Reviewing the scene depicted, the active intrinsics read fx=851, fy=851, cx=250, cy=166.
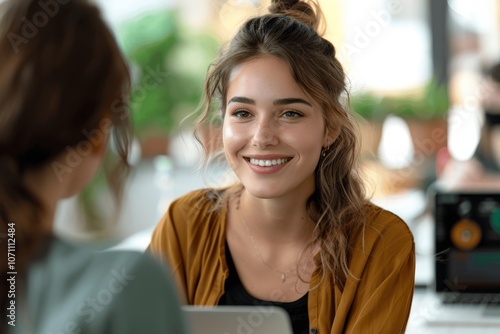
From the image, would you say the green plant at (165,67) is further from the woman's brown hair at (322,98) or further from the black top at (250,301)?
the black top at (250,301)

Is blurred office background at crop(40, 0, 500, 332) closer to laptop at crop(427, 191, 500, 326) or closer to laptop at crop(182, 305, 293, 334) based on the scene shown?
laptop at crop(427, 191, 500, 326)

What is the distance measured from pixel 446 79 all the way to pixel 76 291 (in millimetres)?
5197

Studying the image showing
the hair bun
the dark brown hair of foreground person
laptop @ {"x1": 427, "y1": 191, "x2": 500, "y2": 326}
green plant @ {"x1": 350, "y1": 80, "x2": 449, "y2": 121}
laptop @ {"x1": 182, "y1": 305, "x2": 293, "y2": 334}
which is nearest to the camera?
the dark brown hair of foreground person

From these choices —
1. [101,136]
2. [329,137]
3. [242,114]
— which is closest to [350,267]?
[329,137]

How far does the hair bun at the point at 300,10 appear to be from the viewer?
83.1 inches

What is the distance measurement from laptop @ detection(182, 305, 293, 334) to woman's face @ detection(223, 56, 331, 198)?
0.54 meters

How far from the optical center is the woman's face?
193 centimetres

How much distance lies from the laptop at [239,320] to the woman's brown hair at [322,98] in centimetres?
54

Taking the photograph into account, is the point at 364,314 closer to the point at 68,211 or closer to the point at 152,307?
the point at 152,307

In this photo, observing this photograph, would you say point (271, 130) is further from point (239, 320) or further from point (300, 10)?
point (239, 320)

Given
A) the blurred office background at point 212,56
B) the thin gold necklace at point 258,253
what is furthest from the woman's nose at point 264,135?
the blurred office background at point 212,56

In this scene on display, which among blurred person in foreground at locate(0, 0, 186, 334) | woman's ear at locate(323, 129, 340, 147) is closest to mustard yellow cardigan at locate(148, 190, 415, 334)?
woman's ear at locate(323, 129, 340, 147)

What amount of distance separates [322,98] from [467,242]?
92 cm

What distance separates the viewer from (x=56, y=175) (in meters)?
0.99
